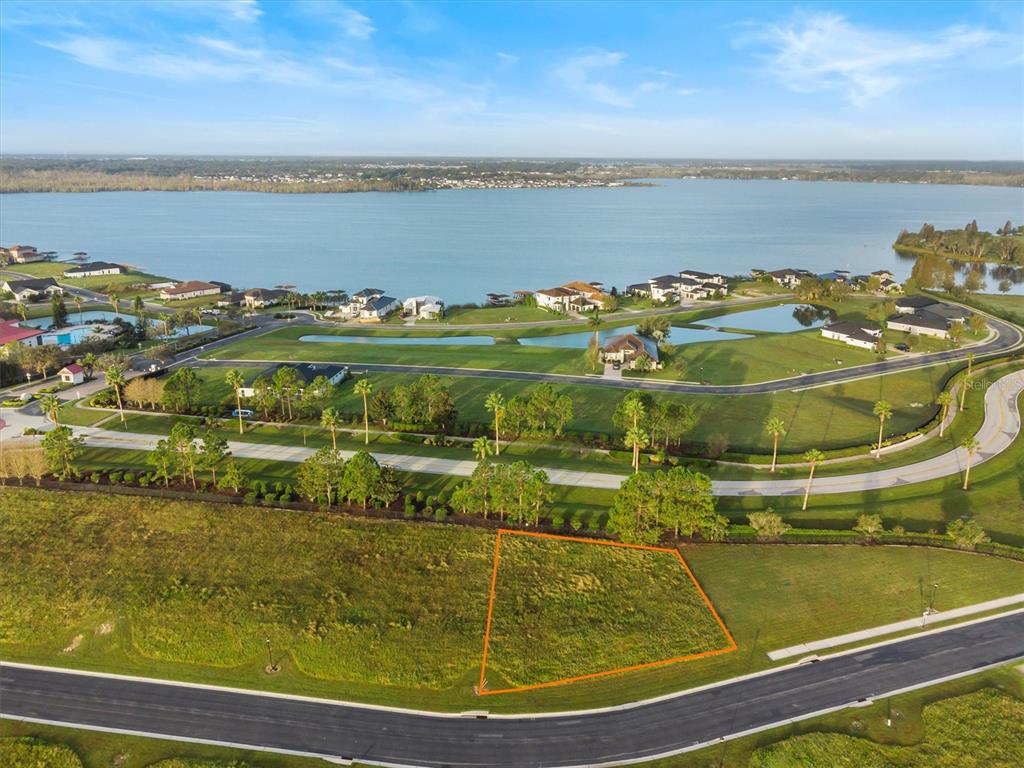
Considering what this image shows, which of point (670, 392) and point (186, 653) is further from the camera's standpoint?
point (670, 392)

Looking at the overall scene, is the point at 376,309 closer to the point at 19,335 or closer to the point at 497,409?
the point at 19,335

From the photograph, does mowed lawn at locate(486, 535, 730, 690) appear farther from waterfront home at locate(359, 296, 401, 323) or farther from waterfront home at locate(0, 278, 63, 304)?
waterfront home at locate(0, 278, 63, 304)

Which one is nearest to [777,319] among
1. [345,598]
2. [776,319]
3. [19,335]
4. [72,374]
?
[776,319]

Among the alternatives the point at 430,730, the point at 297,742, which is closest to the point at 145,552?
the point at 297,742

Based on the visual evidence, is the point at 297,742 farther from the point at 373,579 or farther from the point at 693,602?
the point at 693,602

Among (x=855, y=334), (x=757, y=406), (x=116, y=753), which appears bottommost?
(x=116, y=753)

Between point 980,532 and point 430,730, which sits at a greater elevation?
point 980,532
